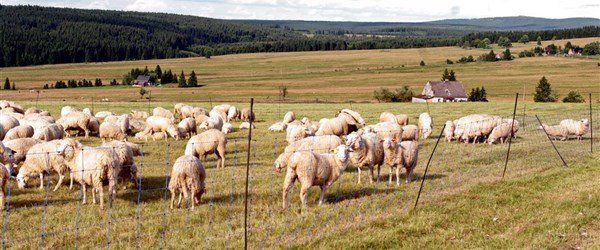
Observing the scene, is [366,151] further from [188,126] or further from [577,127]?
[577,127]

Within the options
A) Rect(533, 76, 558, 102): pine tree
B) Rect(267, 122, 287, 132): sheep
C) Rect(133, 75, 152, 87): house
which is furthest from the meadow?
Rect(133, 75, 152, 87): house

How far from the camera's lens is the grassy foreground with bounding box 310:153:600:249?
10.4 metres

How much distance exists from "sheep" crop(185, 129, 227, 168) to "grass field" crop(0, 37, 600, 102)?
49.4 m

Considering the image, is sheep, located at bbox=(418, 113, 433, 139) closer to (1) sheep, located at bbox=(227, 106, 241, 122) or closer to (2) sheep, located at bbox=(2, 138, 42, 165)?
(1) sheep, located at bbox=(227, 106, 241, 122)

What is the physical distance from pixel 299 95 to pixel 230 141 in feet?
195

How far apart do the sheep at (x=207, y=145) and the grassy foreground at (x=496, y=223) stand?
8.82 meters

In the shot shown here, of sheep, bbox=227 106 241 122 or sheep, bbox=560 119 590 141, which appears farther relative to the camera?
sheep, bbox=227 106 241 122

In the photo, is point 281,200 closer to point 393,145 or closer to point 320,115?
point 393,145

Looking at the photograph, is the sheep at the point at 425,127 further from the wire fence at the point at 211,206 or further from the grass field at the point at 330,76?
the grass field at the point at 330,76

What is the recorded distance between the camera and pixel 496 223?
38.7 ft

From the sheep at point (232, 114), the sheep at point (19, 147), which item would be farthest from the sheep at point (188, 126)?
the sheep at point (232, 114)

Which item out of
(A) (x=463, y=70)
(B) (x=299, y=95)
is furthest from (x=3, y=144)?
(A) (x=463, y=70)

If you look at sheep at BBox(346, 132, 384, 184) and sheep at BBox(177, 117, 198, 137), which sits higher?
sheep at BBox(346, 132, 384, 184)

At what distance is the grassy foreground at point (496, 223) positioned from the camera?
1043 cm
